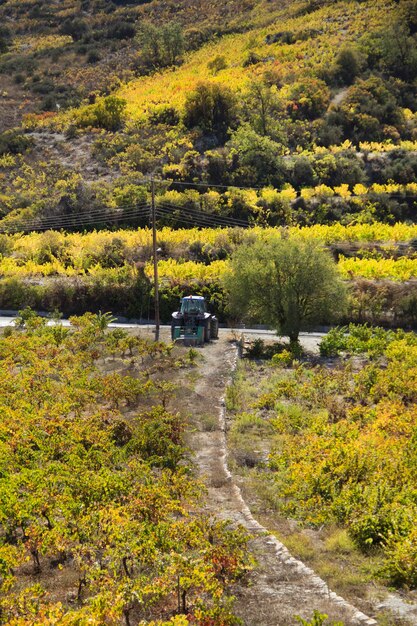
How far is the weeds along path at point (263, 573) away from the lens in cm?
926

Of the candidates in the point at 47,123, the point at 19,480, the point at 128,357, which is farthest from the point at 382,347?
the point at 47,123

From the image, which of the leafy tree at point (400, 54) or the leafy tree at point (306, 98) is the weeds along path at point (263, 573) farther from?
the leafy tree at point (400, 54)

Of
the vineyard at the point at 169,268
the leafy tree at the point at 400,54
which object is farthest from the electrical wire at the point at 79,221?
the leafy tree at the point at 400,54

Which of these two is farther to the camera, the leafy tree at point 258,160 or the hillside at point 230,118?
the leafy tree at point 258,160

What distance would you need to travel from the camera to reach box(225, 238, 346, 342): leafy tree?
89.4 feet

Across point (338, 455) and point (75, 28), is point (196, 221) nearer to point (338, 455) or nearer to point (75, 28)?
point (338, 455)

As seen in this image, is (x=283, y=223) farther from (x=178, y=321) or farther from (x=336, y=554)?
(x=336, y=554)

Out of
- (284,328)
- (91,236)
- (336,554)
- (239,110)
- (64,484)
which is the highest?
(239,110)

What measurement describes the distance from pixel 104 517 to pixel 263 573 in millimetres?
2671

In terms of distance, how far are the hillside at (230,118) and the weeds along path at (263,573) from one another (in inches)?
1201

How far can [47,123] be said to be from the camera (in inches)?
2534

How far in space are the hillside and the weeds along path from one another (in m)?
30.5

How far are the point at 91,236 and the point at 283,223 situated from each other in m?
13.0

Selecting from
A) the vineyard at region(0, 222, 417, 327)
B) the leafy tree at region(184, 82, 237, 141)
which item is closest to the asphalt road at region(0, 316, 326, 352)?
the vineyard at region(0, 222, 417, 327)
